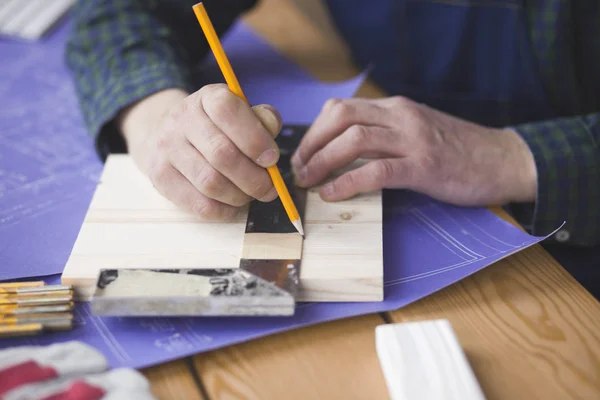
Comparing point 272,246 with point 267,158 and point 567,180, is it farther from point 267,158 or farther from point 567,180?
point 567,180

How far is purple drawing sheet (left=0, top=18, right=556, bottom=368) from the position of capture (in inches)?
25.9

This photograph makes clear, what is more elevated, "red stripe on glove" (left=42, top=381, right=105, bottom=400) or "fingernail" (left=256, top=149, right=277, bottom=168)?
"fingernail" (left=256, top=149, right=277, bottom=168)

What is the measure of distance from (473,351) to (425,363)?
0.08 m

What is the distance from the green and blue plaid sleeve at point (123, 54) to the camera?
990 millimetres

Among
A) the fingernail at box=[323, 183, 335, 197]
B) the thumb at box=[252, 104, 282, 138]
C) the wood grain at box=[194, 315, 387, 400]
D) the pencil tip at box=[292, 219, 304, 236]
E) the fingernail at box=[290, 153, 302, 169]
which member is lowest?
the wood grain at box=[194, 315, 387, 400]

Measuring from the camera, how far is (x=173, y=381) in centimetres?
62

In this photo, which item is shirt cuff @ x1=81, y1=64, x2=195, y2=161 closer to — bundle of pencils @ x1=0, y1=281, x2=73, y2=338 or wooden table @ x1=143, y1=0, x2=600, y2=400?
bundle of pencils @ x1=0, y1=281, x2=73, y2=338

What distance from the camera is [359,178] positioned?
2.63ft

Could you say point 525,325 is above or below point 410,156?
below

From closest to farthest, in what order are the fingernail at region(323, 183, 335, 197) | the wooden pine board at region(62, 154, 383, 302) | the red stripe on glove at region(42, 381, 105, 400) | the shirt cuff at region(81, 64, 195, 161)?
the red stripe on glove at region(42, 381, 105, 400)
the wooden pine board at region(62, 154, 383, 302)
the fingernail at region(323, 183, 335, 197)
the shirt cuff at region(81, 64, 195, 161)

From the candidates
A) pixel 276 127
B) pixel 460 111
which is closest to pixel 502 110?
pixel 460 111

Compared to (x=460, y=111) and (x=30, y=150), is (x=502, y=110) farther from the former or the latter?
(x=30, y=150)

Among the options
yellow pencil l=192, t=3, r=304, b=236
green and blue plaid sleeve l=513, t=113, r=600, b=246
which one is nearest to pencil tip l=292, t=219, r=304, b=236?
yellow pencil l=192, t=3, r=304, b=236

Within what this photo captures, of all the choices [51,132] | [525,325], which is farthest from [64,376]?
[51,132]
